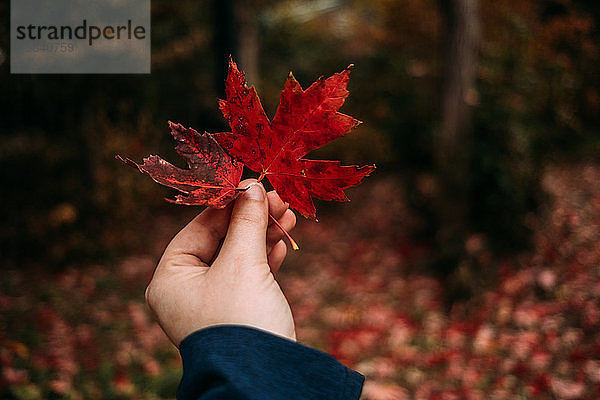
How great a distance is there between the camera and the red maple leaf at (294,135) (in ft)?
3.46

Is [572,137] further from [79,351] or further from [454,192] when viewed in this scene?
[79,351]

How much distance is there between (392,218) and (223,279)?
5354 mm

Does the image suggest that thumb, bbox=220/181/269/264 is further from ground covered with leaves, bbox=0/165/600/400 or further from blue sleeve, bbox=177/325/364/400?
ground covered with leaves, bbox=0/165/600/400

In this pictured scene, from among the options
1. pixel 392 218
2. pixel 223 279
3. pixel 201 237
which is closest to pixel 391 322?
pixel 392 218

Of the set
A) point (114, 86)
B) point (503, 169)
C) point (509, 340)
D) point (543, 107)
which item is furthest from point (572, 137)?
point (114, 86)

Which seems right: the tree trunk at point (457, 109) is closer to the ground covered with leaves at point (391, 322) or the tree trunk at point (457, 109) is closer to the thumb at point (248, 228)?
the ground covered with leaves at point (391, 322)

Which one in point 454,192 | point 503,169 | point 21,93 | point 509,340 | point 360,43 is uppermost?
point 360,43

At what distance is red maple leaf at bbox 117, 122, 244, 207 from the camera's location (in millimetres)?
1026

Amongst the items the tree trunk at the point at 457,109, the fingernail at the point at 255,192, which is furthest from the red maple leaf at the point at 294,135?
the tree trunk at the point at 457,109

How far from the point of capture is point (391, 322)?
421 cm

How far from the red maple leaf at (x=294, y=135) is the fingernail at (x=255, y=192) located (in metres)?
0.03

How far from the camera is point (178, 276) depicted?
1.11 metres

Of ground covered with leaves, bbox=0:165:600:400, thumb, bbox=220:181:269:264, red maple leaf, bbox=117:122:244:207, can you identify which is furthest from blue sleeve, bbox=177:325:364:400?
ground covered with leaves, bbox=0:165:600:400

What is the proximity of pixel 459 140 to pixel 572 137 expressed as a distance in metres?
2.02
